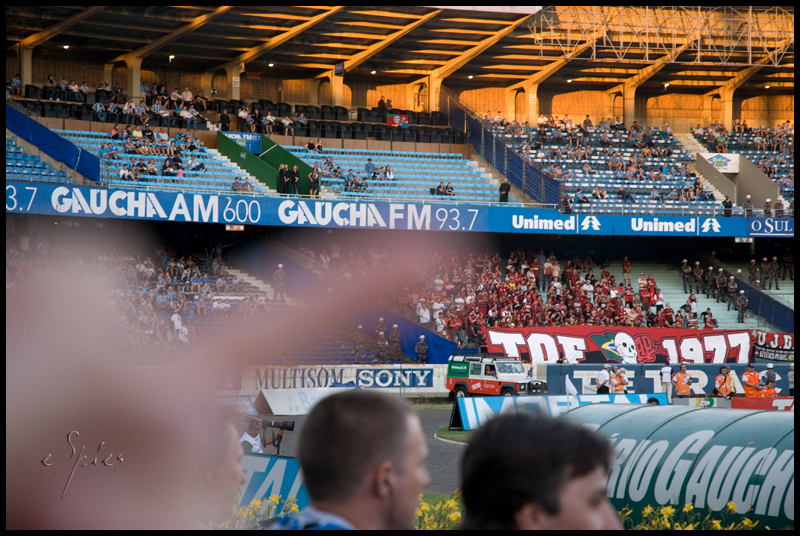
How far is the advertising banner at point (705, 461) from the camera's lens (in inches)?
324

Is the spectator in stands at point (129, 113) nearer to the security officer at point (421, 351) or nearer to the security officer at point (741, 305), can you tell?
the security officer at point (421, 351)

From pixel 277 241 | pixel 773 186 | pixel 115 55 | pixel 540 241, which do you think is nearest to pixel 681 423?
pixel 277 241

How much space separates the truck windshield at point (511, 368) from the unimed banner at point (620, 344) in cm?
414

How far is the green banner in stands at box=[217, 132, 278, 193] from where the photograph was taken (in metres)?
38.0

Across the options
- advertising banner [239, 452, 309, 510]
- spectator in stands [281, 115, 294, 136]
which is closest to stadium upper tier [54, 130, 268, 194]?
Result: spectator in stands [281, 115, 294, 136]

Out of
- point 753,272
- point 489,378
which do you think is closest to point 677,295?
point 753,272

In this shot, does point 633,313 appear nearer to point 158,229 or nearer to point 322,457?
point 158,229

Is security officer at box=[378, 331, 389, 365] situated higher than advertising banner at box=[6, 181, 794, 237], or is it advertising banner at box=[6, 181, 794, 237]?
advertising banner at box=[6, 181, 794, 237]

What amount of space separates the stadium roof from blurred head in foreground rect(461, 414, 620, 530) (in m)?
39.4

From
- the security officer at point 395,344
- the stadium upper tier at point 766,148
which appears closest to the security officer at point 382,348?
the security officer at point 395,344

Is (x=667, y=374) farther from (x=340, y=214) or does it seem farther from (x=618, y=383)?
(x=340, y=214)

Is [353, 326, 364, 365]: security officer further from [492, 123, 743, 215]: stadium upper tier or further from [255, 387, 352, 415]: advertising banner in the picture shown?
[492, 123, 743, 215]: stadium upper tier

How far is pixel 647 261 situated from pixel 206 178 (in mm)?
21454

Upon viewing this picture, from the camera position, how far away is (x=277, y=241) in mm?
37031
